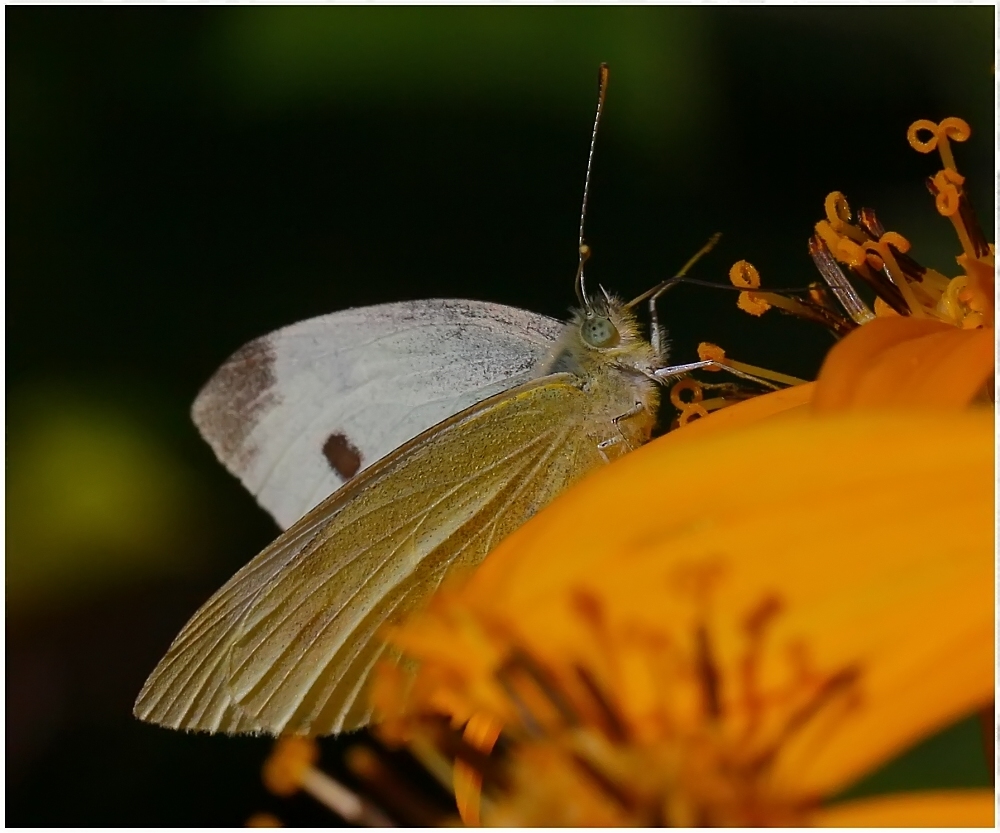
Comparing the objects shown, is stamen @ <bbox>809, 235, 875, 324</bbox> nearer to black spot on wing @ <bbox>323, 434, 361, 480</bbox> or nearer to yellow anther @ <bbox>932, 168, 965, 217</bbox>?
yellow anther @ <bbox>932, 168, 965, 217</bbox>

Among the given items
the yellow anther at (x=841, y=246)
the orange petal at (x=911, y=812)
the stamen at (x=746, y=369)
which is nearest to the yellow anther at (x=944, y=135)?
the yellow anther at (x=841, y=246)

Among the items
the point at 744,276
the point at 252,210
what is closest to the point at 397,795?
the point at 744,276

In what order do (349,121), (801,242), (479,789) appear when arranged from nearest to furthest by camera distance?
(479,789)
(801,242)
(349,121)

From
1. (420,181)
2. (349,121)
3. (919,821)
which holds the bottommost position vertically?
(919,821)

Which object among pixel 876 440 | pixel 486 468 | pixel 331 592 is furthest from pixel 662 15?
pixel 876 440

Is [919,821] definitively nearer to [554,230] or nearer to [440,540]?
[440,540]

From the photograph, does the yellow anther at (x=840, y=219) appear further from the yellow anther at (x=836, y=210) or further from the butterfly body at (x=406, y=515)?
the butterfly body at (x=406, y=515)

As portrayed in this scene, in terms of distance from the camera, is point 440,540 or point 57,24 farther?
point 57,24

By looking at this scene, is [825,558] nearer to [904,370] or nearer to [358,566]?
[904,370]
